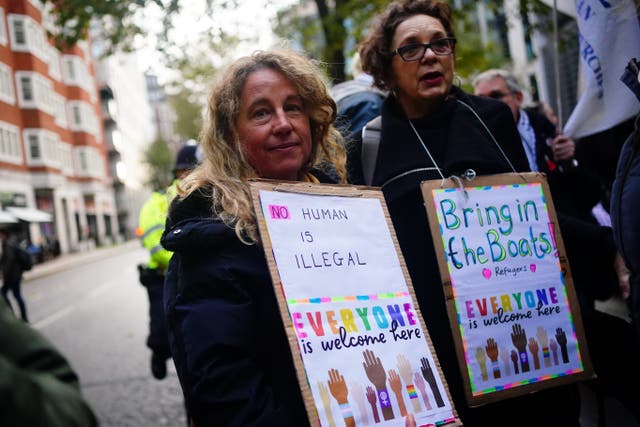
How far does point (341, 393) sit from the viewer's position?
1513mm

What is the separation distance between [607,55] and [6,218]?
2688 cm

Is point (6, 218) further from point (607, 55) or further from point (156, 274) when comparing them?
point (607, 55)

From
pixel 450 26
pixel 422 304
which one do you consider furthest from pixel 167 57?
pixel 422 304

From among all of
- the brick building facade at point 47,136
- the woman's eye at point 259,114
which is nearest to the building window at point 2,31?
the brick building facade at point 47,136

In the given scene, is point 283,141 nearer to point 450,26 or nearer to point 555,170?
point 450,26

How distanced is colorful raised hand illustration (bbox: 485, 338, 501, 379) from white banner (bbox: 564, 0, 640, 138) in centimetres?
122

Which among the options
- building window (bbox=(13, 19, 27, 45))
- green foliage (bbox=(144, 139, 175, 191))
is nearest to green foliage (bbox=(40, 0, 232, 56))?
building window (bbox=(13, 19, 27, 45))

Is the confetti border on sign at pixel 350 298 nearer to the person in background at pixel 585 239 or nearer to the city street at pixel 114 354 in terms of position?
the person in background at pixel 585 239

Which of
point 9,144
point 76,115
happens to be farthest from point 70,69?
point 9,144

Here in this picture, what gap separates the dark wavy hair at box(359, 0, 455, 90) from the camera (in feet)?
8.14

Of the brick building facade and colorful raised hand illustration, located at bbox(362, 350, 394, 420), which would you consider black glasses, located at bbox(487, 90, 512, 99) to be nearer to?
colorful raised hand illustration, located at bbox(362, 350, 394, 420)

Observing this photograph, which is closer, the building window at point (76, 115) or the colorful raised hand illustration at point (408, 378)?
the colorful raised hand illustration at point (408, 378)

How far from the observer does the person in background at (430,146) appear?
6.80 ft

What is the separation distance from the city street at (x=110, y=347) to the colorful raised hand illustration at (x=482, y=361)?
3.46 meters
